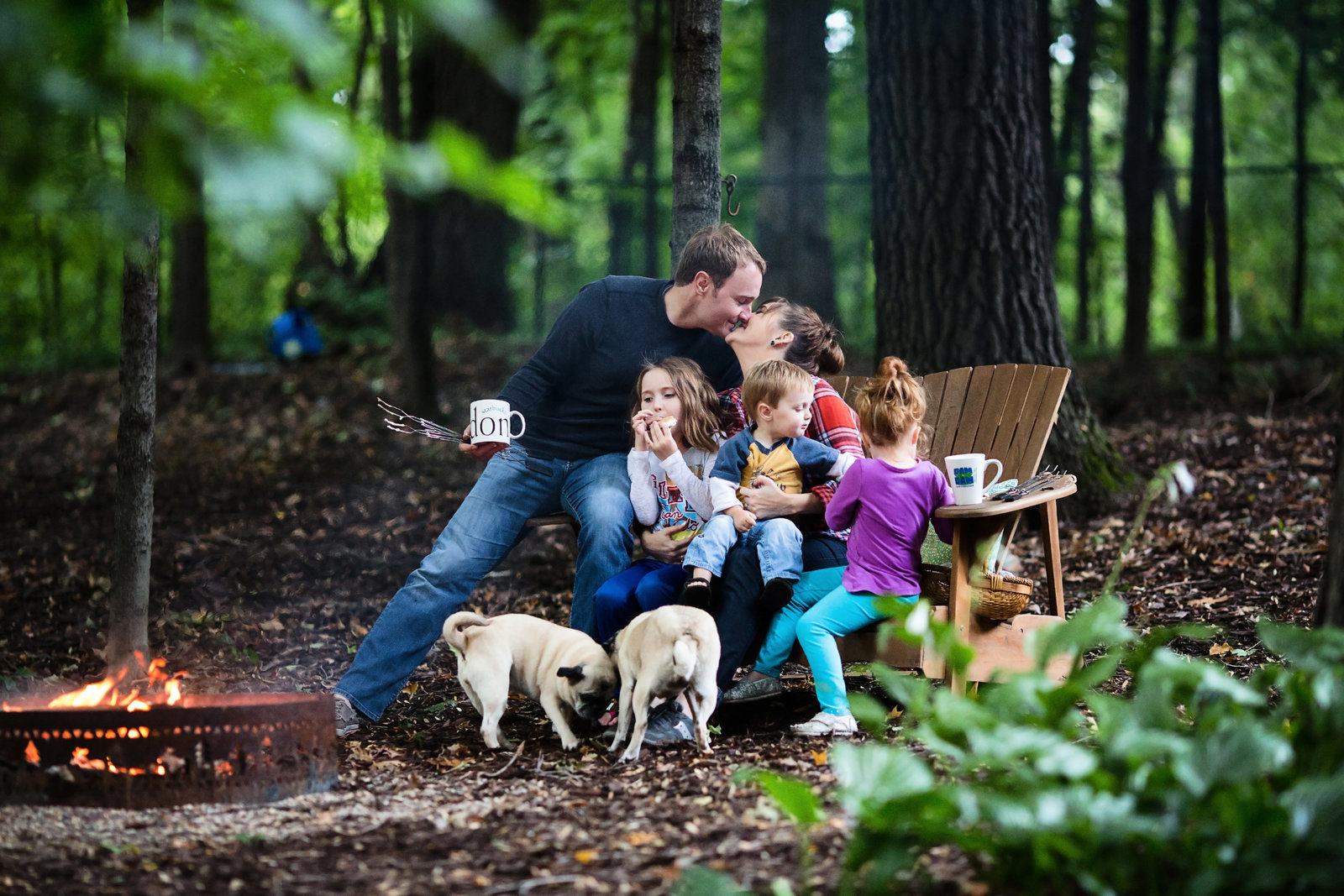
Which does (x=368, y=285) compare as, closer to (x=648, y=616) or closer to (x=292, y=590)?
(x=292, y=590)

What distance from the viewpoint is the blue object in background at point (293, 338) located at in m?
11.1

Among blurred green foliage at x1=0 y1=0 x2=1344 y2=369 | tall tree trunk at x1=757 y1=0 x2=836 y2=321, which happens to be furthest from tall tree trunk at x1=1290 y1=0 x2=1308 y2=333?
tall tree trunk at x1=757 y1=0 x2=836 y2=321

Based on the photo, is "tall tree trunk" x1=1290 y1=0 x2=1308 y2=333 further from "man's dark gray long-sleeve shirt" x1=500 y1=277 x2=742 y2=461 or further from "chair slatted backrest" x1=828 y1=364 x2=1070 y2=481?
"man's dark gray long-sleeve shirt" x1=500 y1=277 x2=742 y2=461

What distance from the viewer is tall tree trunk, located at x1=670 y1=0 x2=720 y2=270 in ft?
15.4

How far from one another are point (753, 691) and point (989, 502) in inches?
41.5

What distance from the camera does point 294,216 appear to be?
4.67ft

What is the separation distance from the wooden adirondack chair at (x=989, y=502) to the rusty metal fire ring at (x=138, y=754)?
1712mm

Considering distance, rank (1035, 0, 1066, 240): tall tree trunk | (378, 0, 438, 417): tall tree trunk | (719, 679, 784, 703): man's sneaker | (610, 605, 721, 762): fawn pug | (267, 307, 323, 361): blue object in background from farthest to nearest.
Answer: (267, 307, 323, 361): blue object in background
(1035, 0, 1066, 240): tall tree trunk
(378, 0, 438, 417): tall tree trunk
(719, 679, 784, 703): man's sneaker
(610, 605, 721, 762): fawn pug

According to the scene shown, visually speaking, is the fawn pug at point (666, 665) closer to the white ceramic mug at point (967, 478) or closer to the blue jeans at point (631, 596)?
the blue jeans at point (631, 596)

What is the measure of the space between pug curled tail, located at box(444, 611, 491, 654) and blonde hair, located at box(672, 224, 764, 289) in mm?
1440

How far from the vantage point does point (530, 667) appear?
348cm

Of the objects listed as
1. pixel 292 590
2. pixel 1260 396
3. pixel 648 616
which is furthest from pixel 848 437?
pixel 1260 396

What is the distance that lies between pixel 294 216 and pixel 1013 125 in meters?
5.16

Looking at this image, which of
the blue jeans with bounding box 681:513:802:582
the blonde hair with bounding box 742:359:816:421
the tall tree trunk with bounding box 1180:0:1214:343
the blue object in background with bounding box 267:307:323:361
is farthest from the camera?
→ the blue object in background with bounding box 267:307:323:361
